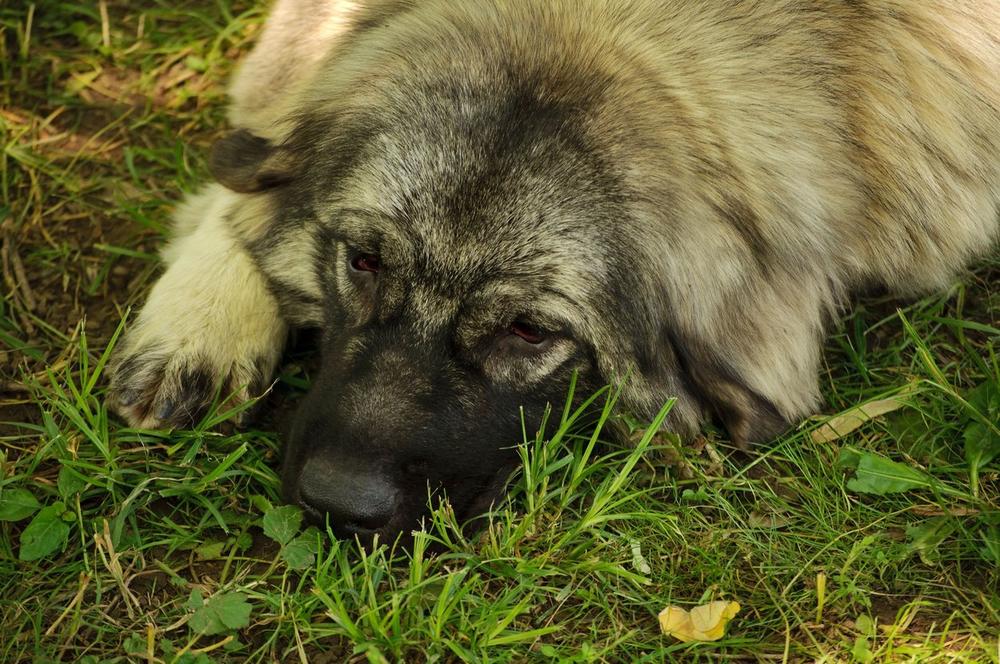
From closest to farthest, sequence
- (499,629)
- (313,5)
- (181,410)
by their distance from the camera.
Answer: (499,629) < (181,410) < (313,5)

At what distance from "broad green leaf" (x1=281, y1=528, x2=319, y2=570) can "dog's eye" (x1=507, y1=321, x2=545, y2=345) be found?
2.15ft

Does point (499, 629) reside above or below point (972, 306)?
below

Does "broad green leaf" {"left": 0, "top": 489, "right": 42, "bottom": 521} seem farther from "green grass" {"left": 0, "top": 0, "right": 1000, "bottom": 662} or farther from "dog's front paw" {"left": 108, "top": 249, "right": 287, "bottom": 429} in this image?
"dog's front paw" {"left": 108, "top": 249, "right": 287, "bottom": 429}

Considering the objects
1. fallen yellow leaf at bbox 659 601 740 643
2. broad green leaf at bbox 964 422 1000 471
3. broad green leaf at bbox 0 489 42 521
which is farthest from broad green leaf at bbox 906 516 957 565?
broad green leaf at bbox 0 489 42 521

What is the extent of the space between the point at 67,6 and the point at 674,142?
8.44ft

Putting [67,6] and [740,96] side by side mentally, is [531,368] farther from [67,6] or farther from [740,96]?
[67,6]

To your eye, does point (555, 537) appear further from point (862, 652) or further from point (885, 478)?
point (885, 478)

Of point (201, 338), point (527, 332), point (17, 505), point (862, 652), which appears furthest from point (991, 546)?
point (17, 505)

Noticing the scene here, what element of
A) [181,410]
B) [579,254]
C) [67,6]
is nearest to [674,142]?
[579,254]

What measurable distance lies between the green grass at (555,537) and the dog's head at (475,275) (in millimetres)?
125

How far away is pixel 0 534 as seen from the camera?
2.53 metres

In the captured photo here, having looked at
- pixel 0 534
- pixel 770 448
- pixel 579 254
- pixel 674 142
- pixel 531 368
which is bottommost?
pixel 0 534

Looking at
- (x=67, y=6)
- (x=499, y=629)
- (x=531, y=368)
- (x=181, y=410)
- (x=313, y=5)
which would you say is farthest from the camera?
(x=67, y=6)

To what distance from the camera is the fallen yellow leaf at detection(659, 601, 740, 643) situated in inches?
92.3
